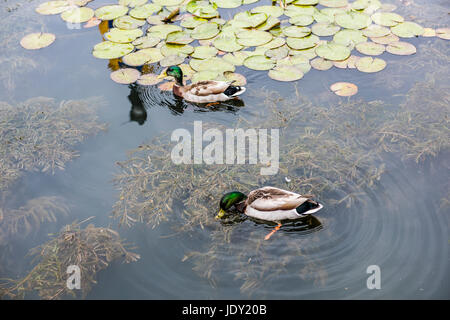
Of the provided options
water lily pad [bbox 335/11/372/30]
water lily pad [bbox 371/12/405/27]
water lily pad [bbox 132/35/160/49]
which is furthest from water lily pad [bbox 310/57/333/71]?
water lily pad [bbox 132/35/160/49]

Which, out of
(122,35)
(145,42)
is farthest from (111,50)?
(145,42)

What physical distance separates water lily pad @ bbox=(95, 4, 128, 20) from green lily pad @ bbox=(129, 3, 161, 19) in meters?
0.18

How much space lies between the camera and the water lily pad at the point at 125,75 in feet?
18.4

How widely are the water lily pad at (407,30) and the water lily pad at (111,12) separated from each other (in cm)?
438

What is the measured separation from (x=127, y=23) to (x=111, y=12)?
0.52 m

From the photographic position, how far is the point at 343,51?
5828mm

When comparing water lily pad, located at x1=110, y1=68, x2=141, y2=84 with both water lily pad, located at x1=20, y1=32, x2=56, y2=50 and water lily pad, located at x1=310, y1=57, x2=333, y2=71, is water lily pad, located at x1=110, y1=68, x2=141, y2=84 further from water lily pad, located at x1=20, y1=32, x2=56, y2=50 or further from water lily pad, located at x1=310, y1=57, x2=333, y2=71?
water lily pad, located at x1=310, y1=57, x2=333, y2=71

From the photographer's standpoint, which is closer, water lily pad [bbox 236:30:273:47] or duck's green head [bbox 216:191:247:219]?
duck's green head [bbox 216:191:247:219]

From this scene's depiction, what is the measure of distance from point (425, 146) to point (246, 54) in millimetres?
2736

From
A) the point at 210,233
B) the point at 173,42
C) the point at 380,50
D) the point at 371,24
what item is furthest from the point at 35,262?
the point at 371,24

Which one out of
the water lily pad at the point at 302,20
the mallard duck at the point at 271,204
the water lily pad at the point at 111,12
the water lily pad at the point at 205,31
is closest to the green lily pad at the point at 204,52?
the water lily pad at the point at 205,31

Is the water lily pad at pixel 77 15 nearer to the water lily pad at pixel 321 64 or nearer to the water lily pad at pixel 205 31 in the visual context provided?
the water lily pad at pixel 205 31

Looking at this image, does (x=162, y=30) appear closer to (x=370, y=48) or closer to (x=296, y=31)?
(x=296, y=31)

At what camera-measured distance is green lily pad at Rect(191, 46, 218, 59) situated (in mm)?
5877
